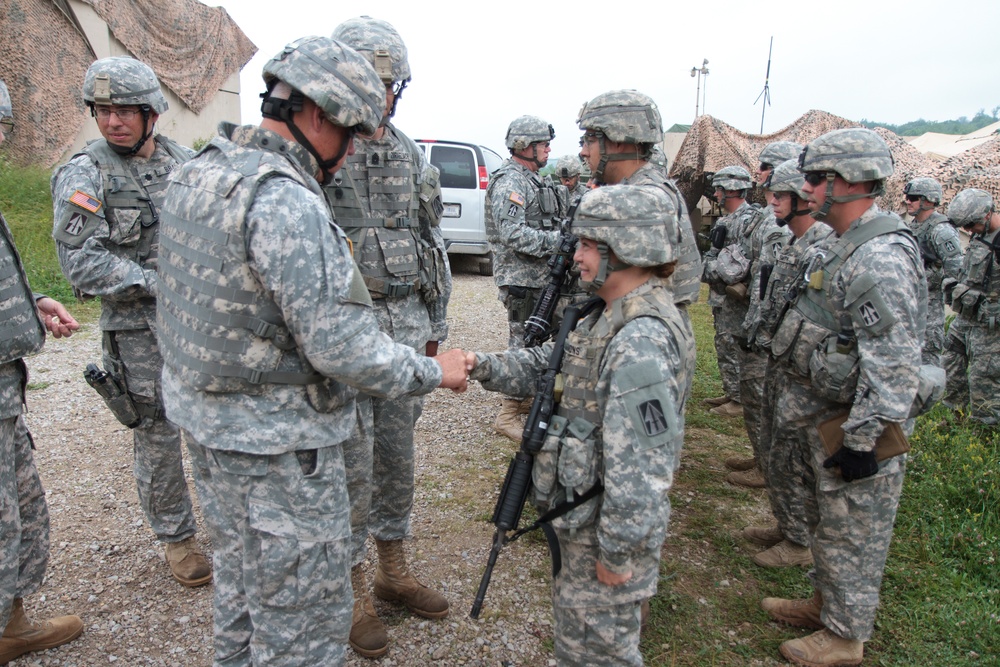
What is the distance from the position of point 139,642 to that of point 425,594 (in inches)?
52.7

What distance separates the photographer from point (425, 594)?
133 inches

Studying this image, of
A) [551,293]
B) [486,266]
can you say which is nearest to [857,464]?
[551,293]

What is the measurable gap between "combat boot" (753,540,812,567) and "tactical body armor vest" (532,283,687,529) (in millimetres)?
2165

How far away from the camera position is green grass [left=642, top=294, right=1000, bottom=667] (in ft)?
10.8

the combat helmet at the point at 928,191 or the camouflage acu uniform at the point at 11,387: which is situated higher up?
the combat helmet at the point at 928,191

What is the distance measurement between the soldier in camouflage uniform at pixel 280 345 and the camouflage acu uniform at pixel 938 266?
6869 millimetres

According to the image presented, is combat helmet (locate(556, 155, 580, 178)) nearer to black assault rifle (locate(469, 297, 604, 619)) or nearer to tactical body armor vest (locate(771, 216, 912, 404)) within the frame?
tactical body armor vest (locate(771, 216, 912, 404))

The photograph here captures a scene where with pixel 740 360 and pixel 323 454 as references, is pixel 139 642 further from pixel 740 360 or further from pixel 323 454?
pixel 740 360

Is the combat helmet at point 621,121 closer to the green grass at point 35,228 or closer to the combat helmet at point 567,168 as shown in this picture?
the combat helmet at point 567,168

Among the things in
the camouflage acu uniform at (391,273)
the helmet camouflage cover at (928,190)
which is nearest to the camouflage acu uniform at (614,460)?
the camouflage acu uniform at (391,273)

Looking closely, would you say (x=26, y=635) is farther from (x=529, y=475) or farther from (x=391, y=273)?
(x=529, y=475)

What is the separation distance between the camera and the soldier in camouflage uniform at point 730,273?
5.94m

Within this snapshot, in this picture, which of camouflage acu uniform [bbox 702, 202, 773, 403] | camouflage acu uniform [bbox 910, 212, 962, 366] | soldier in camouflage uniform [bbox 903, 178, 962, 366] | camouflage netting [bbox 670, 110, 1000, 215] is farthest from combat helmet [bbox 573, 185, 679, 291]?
camouflage netting [bbox 670, 110, 1000, 215]

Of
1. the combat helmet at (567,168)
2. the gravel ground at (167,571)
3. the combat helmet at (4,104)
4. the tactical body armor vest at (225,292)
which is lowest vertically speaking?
the gravel ground at (167,571)
